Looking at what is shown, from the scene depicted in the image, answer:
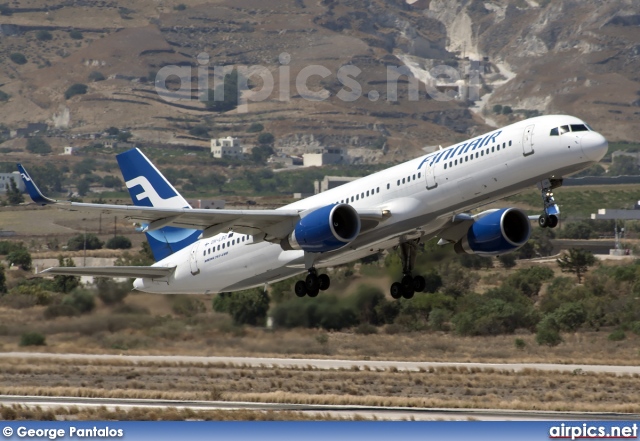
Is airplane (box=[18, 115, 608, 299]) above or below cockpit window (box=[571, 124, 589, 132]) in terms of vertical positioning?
below

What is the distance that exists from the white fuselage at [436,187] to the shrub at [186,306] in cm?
904

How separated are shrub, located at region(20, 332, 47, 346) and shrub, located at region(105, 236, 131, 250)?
7794 cm

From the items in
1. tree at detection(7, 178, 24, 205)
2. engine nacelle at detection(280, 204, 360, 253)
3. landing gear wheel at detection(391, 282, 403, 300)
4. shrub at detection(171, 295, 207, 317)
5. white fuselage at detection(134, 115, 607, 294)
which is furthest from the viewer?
tree at detection(7, 178, 24, 205)

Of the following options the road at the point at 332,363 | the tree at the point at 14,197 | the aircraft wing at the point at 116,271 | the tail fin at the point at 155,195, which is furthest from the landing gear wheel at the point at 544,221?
the tree at the point at 14,197

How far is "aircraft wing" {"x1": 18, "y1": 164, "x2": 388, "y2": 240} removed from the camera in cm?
4419

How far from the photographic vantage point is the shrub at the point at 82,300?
61938 mm

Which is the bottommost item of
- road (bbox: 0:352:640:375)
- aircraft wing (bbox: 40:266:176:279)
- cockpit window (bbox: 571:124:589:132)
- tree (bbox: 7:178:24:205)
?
road (bbox: 0:352:640:375)

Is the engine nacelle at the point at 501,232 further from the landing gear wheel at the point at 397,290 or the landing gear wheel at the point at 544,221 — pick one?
the landing gear wheel at the point at 544,221

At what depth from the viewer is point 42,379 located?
60.8 m

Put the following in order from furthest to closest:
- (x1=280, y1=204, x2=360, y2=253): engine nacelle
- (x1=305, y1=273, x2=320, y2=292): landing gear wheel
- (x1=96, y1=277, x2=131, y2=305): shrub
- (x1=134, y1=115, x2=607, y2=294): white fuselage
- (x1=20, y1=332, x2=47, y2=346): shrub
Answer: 1. (x1=20, y1=332, x2=47, y2=346): shrub
2. (x1=96, y1=277, x2=131, y2=305): shrub
3. (x1=305, y1=273, x2=320, y2=292): landing gear wheel
4. (x1=280, y1=204, x2=360, y2=253): engine nacelle
5. (x1=134, y1=115, x2=607, y2=294): white fuselage

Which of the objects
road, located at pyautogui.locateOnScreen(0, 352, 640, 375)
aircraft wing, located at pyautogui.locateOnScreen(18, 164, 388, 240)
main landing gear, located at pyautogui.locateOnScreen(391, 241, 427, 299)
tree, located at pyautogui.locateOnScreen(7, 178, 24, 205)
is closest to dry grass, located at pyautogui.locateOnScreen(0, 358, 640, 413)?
road, located at pyautogui.locateOnScreen(0, 352, 640, 375)

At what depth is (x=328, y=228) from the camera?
44031mm

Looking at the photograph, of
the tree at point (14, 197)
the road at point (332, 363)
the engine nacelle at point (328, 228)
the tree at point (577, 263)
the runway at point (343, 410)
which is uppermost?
the tree at point (14, 197)

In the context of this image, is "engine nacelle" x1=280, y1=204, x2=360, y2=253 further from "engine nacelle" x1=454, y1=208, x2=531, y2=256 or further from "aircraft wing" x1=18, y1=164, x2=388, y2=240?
"engine nacelle" x1=454, y1=208, x2=531, y2=256
